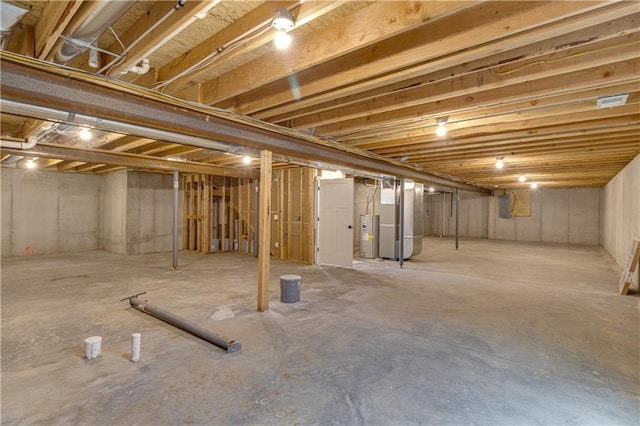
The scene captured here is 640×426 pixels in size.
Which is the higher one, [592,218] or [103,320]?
[592,218]

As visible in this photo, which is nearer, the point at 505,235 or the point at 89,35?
the point at 89,35

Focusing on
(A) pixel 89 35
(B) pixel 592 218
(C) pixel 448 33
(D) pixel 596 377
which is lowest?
(D) pixel 596 377

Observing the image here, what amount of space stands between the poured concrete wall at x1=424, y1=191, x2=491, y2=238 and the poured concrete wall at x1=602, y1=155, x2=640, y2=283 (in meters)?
5.23

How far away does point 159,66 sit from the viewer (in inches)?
111

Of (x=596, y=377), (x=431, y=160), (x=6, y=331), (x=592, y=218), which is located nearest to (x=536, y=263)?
(x=431, y=160)

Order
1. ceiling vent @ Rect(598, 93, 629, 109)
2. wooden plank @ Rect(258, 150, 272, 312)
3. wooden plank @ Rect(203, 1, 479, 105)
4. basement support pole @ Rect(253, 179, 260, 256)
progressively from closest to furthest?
wooden plank @ Rect(203, 1, 479, 105)
ceiling vent @ Rect(598, 93, 629, 109)
wooden plank @ Rect(258, 150, 272, 312)
basement support pole @ Rect(253, 179, 260, 256)

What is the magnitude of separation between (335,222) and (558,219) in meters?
10.5

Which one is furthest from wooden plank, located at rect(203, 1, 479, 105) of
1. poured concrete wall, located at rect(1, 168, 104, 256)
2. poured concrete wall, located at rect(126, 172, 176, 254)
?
poured concrete wall, located at rect(1, 168, 104, 256)

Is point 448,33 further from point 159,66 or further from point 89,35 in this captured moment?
point 159,66

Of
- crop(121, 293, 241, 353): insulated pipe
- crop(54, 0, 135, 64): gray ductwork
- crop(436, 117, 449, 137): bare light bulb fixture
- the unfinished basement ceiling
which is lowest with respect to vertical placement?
crop(121, 293, 241, 353): insulated pipe

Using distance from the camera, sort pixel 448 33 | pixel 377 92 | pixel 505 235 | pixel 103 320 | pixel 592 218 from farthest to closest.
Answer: pixel 505 235 < pixel 592 218 < pixel 103 320 < pixel 377 92 < pixel 448 33

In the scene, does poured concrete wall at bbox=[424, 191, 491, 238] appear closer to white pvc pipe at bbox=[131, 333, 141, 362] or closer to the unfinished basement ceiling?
the unfinished basement ceiling

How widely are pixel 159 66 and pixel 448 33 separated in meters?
2.41

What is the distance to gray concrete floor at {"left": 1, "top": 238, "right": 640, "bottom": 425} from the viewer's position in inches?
78.1
